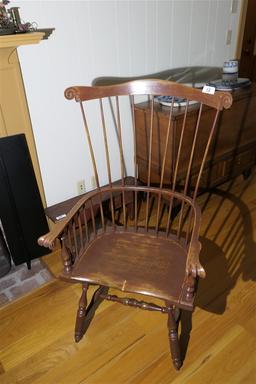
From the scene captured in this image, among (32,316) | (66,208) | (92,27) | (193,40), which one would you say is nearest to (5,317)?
(32,316)

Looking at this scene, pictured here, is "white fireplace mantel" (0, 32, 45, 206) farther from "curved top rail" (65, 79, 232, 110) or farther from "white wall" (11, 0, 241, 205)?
"curved top rail" (65, 79, 232, 110)

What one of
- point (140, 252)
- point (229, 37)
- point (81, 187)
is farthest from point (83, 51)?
point (229, 37)

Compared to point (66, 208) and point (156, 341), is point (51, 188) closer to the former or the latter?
point (66, 208)

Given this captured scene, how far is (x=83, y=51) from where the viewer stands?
1.75 meters

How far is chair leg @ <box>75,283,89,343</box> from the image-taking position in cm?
136

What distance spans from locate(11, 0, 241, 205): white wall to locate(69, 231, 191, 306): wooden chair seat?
696 mm

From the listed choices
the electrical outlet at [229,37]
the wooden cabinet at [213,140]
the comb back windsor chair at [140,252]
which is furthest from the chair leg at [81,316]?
the electrical outlet at [229,37]

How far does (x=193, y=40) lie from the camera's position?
2227 mm

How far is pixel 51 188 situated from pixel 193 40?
1441 mm

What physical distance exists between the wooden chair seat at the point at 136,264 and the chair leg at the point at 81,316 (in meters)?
0.13

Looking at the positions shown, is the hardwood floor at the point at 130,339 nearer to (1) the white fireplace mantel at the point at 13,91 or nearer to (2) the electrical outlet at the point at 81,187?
(2) the electrical outlet at the point at 81,187

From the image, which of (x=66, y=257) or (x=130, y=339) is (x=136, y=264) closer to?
(x=66, y=257)

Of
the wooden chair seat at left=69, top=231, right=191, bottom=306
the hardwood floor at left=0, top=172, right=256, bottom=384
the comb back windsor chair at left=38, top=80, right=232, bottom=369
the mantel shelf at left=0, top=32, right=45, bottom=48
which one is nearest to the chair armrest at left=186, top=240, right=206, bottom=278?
the comb back windsor chair at left=38, top=80, right=232, bottom=369

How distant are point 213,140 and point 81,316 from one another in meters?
1.43
